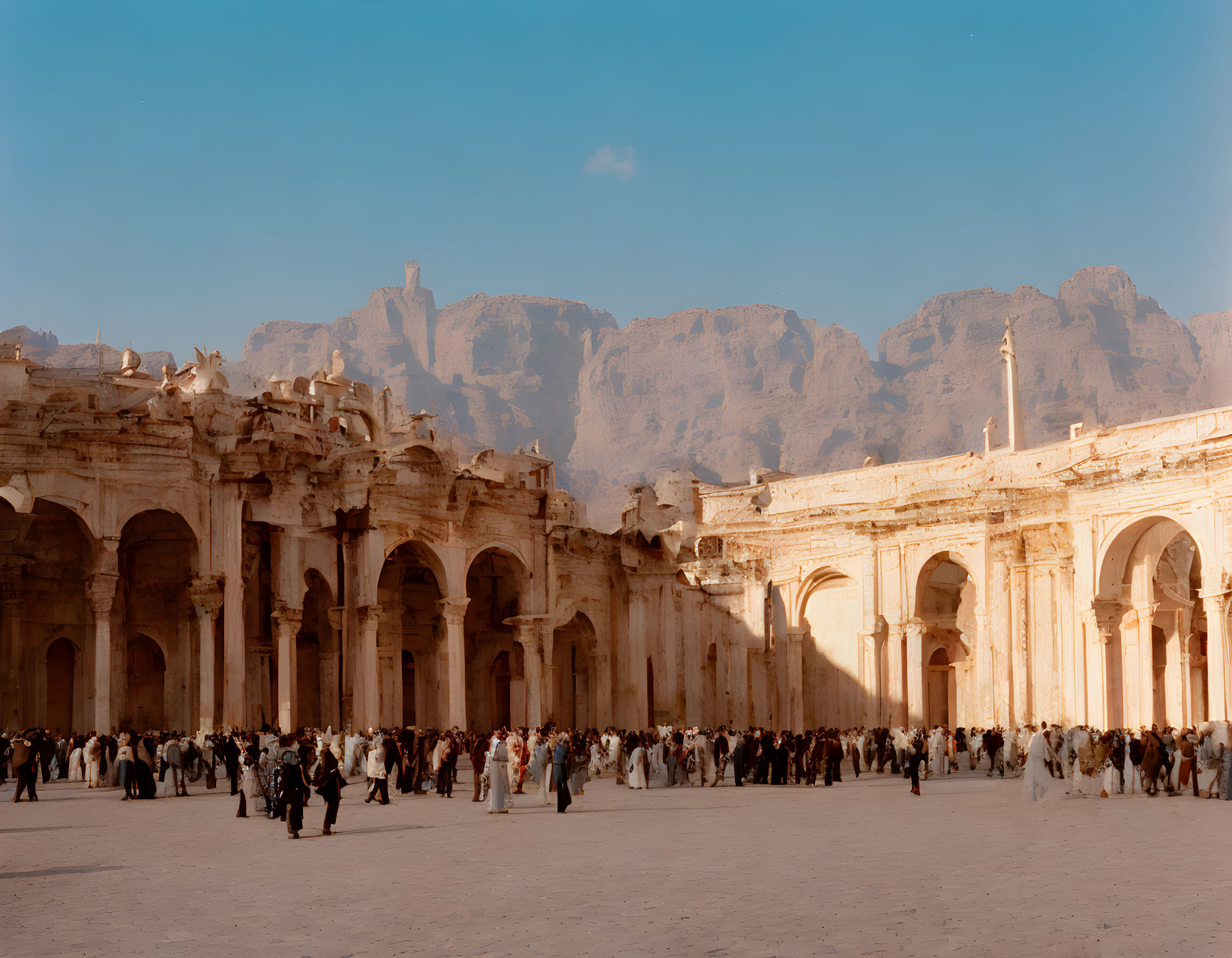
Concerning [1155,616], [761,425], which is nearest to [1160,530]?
[1155,616]

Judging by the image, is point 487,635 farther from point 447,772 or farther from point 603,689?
point 447,772

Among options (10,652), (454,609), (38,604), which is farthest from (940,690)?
(10,652)

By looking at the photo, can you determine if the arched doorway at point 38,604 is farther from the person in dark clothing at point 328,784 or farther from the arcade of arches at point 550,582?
the person in dark clothing at point 328,784

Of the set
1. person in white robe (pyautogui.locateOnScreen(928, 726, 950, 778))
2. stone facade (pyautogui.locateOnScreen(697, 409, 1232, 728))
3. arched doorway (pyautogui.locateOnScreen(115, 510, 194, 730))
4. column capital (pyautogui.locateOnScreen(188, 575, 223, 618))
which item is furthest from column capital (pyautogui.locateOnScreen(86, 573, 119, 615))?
person in white robe (pyautogui.locateOnScreen(928, 726, 950, 778))

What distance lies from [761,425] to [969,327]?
22942 mm

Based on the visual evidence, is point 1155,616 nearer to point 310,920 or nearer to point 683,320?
point 310,920

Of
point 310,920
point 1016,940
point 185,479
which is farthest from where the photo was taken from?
point 185,479

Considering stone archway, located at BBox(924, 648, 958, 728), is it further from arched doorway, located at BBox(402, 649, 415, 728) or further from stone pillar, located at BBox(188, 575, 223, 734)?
stone pillar, located at BBox(188, 575, 223, 734)

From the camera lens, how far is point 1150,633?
31438 mm

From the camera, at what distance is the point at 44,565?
1395 inches

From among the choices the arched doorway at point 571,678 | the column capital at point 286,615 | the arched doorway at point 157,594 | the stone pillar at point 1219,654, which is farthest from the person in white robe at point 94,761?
the stone pillar at point 1219,654

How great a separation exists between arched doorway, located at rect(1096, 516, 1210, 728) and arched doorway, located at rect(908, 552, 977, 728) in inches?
306

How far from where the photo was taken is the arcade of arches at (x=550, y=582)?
30.1 meters

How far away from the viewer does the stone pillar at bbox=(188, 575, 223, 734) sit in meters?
30.3
